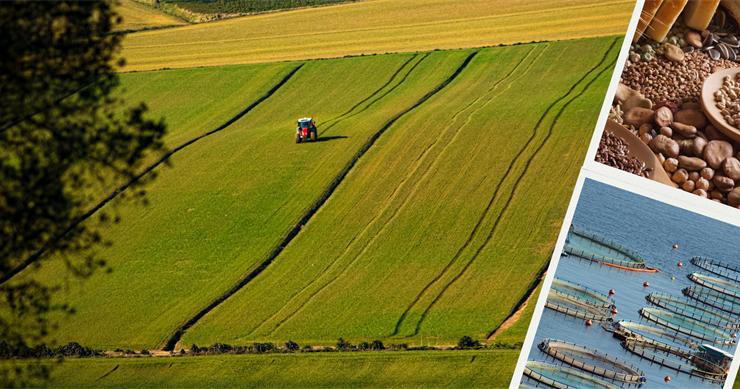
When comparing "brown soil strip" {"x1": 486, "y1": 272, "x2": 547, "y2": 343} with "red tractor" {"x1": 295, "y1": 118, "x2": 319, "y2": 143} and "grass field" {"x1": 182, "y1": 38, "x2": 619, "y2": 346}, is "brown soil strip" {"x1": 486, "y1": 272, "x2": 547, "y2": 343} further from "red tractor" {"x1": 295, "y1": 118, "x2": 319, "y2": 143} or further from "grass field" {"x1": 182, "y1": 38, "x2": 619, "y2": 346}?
"red tractor" {"x1": 295, "y1": 118, "x2": 319, "y2": 143}

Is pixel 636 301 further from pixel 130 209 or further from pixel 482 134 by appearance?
pixel 130 209

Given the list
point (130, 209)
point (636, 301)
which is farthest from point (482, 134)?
point (636, 301)

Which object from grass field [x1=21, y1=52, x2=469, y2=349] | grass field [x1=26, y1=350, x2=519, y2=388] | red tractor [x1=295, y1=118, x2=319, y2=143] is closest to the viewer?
grass field [x1=26, y1=350, x2=519, y2=388]

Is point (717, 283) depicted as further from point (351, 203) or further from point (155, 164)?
point (155, 164)

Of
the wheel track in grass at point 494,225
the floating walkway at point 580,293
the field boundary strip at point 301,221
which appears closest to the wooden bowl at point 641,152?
the floating walkway at point 580,293

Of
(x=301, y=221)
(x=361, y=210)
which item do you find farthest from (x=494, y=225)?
(x=301, y=221)

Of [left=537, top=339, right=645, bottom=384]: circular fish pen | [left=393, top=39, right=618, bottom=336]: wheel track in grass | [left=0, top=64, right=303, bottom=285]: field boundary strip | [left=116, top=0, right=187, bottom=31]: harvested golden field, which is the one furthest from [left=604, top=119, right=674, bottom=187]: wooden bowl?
[left=116, top=0, right=187, bottom=31]: harvested golden field
